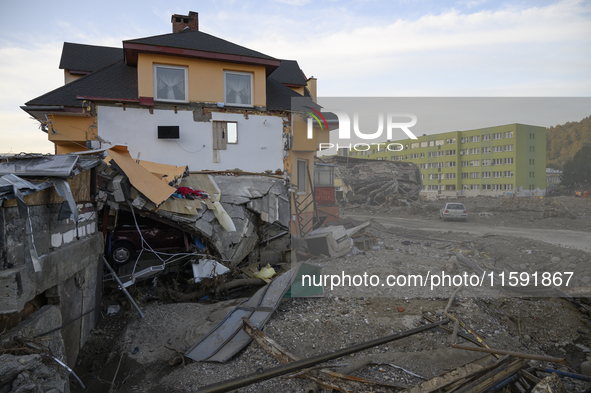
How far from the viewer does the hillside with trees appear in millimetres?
43537

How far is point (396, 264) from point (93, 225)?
29.1 feet

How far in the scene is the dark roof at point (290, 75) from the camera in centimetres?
1492

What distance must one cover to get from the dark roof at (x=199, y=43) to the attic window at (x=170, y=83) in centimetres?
77

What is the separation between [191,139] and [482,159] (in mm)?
42145

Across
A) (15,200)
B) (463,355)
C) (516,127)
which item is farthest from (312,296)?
(516,127)

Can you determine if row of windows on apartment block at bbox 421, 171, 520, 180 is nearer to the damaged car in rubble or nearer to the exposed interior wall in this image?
the exposed interior wall

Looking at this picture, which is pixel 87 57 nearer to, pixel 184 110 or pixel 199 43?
pixel 199 43

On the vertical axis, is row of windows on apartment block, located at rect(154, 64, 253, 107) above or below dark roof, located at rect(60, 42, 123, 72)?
below

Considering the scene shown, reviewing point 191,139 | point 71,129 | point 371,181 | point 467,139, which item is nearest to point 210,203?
point 191,139

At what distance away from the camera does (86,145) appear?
10203 millimetres

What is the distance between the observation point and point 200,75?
37.7ft

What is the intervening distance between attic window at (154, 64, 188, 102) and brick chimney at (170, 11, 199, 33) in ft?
13.4

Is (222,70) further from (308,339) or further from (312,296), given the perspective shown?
(308,339)

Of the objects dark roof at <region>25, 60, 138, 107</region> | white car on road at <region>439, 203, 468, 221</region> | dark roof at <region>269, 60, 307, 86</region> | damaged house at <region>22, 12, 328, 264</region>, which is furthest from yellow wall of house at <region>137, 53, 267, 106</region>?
white car on road at <region>439, 203, 468, 221</region>
